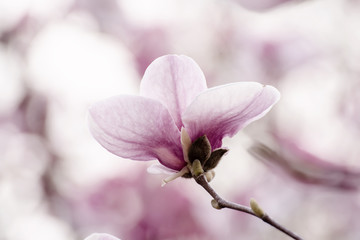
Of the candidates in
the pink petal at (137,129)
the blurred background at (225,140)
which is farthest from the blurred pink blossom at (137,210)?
the pink petal at (137,129)

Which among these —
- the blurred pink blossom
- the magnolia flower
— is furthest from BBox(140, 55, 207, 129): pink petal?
the blurred pink blossom

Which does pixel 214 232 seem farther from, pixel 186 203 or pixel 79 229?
pixel 79 229

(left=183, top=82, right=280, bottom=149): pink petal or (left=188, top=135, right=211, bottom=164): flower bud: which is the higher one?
(left=183, top=82, right=280, bottom=149): pink petal

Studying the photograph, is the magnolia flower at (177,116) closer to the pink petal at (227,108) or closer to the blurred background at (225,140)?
the pink petal at (227,108)

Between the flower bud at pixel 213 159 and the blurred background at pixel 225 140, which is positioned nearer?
the flower bud at pixel 213 159

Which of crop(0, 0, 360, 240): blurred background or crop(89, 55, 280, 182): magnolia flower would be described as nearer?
crop(89, 55, 280, 182): magnolia flower

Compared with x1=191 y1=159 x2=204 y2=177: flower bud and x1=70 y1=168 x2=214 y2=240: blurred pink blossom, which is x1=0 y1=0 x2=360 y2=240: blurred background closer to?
x1=70 y1=168 x2=214 y2=240: blurred pink blossom

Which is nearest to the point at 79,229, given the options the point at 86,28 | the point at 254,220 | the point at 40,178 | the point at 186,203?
the point at 40,178

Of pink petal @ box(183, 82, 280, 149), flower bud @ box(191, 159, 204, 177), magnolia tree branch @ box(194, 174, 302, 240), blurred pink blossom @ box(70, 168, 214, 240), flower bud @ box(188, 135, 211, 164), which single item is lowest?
blurred pink blossom @ box(70, 168, 214, 240)
